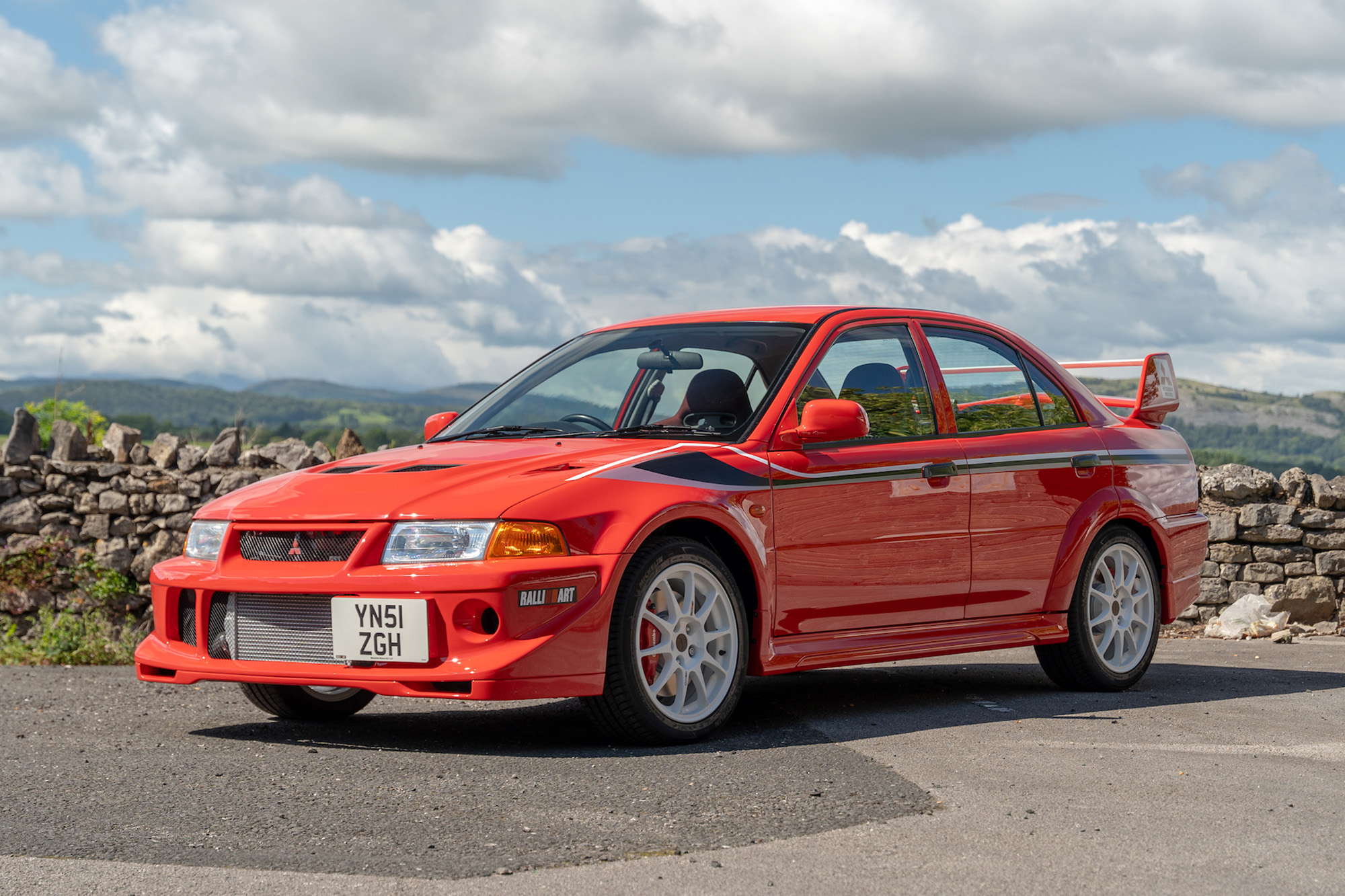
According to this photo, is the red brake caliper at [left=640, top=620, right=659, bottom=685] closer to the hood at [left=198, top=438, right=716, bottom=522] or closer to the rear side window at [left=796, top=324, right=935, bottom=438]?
the hood at [left=198, top=438, right=716, bottom=522]

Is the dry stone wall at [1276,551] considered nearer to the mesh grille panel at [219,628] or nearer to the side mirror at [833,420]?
the side mirror at [833,420]

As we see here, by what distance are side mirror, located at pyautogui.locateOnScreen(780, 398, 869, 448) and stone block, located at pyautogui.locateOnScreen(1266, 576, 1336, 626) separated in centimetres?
743

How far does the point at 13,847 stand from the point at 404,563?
1.59 metres

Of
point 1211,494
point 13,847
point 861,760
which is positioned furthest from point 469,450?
point 1211,494

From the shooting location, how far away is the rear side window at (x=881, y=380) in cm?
646

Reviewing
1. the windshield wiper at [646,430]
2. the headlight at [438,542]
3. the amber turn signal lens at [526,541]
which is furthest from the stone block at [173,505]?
the amber turn signal lens at [526,541]

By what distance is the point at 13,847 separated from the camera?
4062 mm

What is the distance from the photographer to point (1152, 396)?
811 cm

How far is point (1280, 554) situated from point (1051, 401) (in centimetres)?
560

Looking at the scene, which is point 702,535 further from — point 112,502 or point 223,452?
point 112,502

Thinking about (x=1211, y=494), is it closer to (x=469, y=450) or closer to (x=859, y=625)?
(x=859, y=625)

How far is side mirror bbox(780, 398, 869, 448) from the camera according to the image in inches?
231

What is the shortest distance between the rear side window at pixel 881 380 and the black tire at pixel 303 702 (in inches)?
95.2

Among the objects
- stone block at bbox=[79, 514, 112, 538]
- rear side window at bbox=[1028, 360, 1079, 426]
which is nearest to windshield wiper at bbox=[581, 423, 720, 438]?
rear side window at bbox=[1028, 360, 1079, 426]
